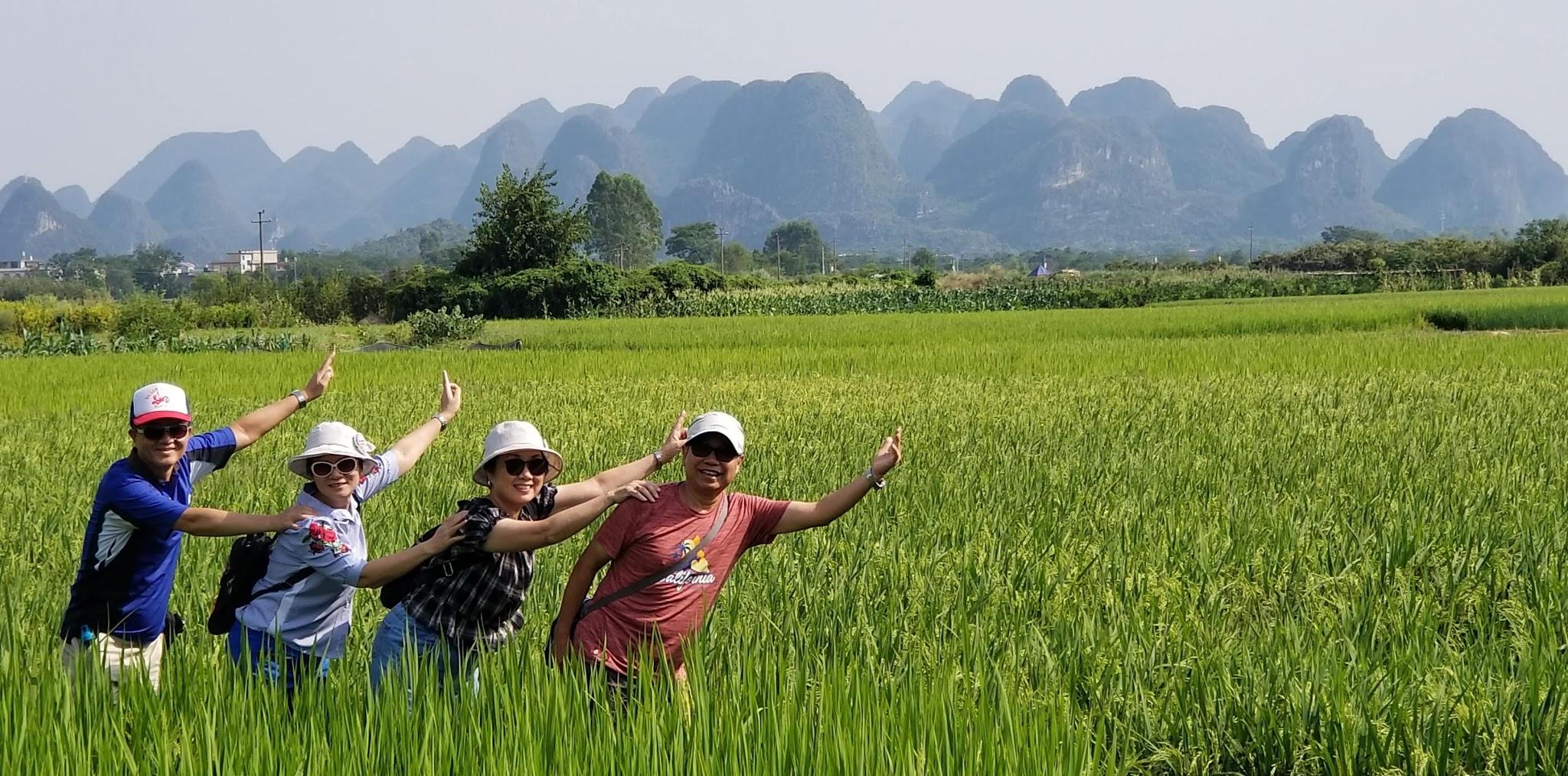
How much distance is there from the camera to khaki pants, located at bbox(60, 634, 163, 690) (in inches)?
131

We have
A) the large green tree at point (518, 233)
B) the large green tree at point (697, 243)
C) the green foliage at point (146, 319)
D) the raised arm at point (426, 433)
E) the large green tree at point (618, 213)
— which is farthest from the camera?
A: the large green tree at point (697, 243)

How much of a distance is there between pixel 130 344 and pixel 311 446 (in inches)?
935

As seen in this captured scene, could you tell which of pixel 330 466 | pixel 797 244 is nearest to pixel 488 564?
pixel 330 466

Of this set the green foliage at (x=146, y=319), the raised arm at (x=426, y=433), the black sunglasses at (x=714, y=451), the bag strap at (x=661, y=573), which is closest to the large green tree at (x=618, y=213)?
the green foliage at (x=146, y=319)

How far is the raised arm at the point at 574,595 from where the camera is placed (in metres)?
3.37

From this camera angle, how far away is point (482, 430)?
34.8ft

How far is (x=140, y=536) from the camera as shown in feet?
12.0

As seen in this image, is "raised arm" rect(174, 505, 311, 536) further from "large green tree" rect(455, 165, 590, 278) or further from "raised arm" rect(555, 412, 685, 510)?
"large green tree" rect(455, 165, 590, 278)

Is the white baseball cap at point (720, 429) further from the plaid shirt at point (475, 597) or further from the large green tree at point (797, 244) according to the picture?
the large green tree at point (797, 244)

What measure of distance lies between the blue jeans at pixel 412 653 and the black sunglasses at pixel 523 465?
18.2 inches

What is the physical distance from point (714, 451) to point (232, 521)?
1.26 metres

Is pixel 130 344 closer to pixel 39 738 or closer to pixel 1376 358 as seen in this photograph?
pixel 1376 358

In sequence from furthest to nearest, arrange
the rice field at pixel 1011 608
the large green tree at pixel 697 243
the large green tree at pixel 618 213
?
the large green tree at pixel 697 243
the large green tree at pixel 618 213
the rice field at pixel 1011 608

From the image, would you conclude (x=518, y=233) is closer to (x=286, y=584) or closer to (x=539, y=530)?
(x=286, y=584)
